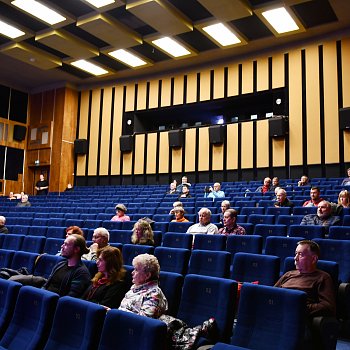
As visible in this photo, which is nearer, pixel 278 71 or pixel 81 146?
pixel 278 71

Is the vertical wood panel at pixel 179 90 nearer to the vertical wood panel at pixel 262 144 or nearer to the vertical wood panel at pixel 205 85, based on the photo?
the vertical wood panel at pixel 205 85

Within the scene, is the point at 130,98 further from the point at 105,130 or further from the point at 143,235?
the point at 143,235

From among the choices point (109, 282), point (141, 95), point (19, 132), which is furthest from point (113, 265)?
point (19, 132)

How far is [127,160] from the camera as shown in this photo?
10586 millimetres

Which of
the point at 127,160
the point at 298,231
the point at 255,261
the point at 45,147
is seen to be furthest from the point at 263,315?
the point at 45,147

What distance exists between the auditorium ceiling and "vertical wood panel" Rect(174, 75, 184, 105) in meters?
0.24

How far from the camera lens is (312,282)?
1971 millimetres

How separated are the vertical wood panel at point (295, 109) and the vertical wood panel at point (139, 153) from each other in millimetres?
3904

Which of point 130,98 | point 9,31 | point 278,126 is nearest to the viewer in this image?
point 9,31

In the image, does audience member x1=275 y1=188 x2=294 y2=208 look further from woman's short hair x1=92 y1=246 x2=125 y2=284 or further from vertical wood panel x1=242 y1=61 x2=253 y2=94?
vertical wood panel x1=242 y1=61 x2=253 y2=94

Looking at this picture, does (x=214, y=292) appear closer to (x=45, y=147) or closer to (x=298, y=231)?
(x=298, y=231)

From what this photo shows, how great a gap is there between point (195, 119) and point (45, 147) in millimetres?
4439

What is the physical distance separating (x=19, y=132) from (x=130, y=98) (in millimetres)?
3550

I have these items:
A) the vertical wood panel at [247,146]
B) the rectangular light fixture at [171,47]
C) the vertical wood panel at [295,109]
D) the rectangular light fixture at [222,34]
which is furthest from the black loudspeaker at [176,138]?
the vertical wood panel at [295,109]
